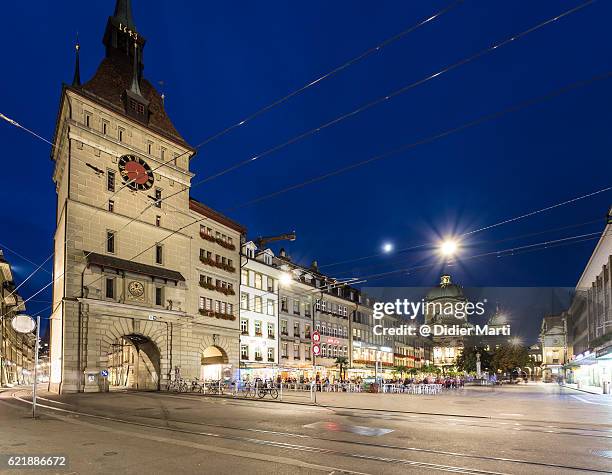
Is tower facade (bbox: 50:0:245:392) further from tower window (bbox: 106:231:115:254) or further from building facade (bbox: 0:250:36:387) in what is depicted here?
building facade (bbox: 0:250:36:387)

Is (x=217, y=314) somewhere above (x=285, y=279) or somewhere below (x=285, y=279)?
below

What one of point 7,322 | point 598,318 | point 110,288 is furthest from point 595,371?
point 7,322

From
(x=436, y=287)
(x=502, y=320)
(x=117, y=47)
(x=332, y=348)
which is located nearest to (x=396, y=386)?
(x=332, y=348)

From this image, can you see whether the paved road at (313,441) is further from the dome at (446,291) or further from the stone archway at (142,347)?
Answer: the dome at (446,291)

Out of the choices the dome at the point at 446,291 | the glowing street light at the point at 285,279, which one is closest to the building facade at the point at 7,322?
the glowing street light at the point at 285,279

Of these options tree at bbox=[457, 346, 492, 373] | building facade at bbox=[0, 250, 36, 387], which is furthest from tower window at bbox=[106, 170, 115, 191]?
tree at bbox=[457, 346, 492, 373]

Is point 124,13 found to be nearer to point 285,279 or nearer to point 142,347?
point 285,279

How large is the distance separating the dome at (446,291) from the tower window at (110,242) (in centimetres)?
14149

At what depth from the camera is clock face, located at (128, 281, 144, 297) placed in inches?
1722

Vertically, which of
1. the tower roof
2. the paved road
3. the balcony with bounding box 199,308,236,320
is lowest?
the paved road

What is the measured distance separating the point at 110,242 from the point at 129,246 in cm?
176

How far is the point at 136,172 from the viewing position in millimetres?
46125

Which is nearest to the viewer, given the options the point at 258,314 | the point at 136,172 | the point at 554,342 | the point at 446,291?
the point at 136,172

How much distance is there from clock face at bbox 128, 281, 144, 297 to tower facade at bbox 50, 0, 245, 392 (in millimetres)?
106
